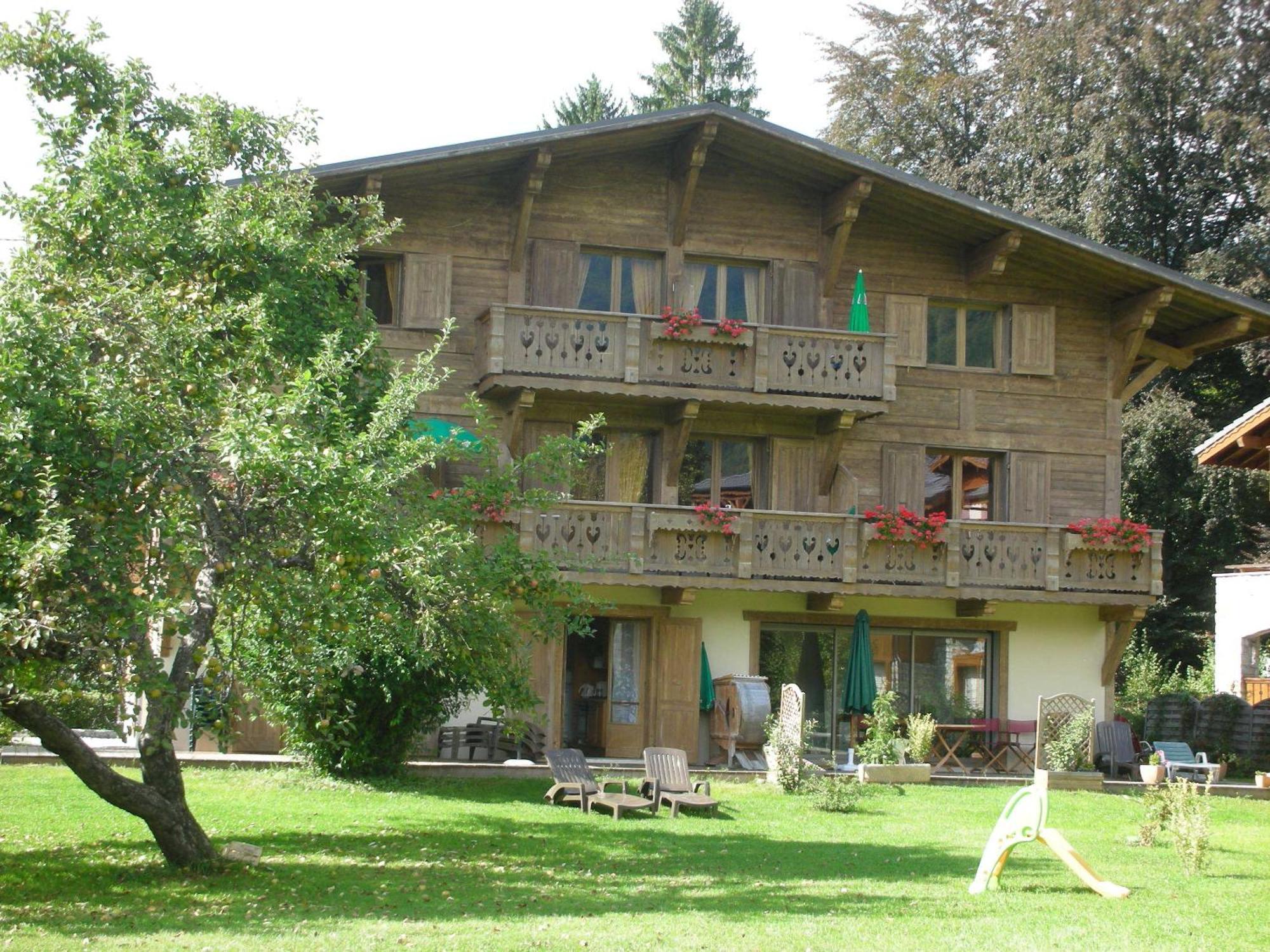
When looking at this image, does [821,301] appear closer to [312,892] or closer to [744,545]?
[744,545]

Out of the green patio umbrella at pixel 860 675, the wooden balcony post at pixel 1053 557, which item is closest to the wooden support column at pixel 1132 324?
the wooden balcony post at pixel 1053 557

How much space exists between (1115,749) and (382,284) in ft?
45.5

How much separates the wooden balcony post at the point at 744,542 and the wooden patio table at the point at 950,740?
377 cm

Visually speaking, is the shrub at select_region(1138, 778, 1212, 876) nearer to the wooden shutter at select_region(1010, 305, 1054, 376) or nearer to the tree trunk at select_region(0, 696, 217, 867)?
the tree trunk at select_region(0, 696, 217, 867)

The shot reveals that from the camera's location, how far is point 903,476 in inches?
997

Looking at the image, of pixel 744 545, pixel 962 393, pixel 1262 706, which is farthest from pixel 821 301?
pixel 1262 706

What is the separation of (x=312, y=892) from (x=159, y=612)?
2.82 meters

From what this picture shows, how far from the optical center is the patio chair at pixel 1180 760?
22844 millimetres

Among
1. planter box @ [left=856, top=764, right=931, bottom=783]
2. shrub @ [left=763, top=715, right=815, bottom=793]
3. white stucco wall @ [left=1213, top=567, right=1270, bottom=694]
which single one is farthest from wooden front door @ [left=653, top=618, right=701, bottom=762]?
white stucco wall @ [left=1213, top=567, right=1270, bottom=694]

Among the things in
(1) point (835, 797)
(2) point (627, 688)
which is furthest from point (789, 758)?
(2) point (627, 688)

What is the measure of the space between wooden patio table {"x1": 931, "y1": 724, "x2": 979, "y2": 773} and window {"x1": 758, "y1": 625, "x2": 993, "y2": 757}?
0.55 m

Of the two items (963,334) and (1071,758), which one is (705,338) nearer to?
(963,334)

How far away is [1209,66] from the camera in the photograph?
3500 cm

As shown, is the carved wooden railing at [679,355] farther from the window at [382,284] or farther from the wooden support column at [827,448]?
the window at [382,284]
